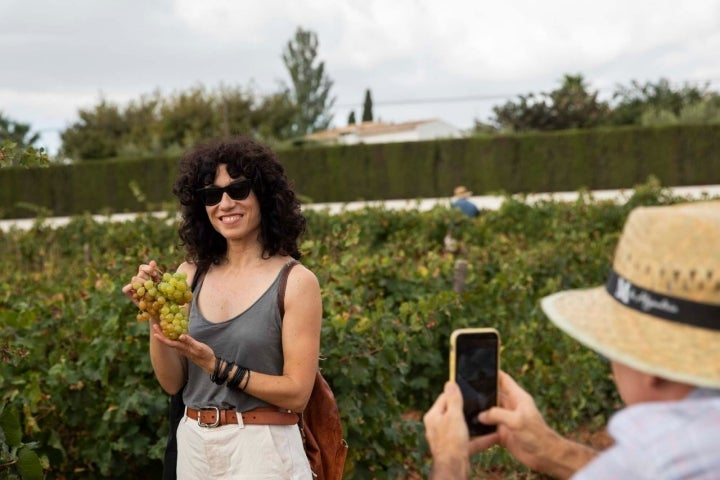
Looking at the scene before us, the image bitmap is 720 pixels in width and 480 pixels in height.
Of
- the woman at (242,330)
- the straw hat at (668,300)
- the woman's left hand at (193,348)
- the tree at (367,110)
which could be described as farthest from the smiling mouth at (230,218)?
the tree at (367,110)

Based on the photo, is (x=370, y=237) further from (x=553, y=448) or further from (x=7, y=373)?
(x=553, y=448)

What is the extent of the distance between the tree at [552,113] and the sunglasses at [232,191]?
3506cm

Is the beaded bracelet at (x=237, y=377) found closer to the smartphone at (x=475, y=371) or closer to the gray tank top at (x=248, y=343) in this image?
the gray tank top at (x=248, y=343)

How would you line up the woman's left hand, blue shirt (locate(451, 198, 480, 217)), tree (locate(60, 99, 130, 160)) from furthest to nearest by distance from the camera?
tree (locate(60, 99, 130, 160)) → blue shirt (locate(451, 198, 480, 217)) → the woman's left hand

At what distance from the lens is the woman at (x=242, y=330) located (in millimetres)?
2752

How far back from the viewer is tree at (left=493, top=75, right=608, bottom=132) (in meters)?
37.8

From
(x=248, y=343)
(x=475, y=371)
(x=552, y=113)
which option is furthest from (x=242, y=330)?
(x=552, y=113)

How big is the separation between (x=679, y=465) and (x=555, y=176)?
30.1 meters

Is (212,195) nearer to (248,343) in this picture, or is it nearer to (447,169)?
(248,343)

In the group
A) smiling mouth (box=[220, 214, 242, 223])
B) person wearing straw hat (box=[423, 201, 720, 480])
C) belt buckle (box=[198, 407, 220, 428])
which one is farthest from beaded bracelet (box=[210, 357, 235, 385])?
person wearing straw hat (box=[423, 201, 720, 480])

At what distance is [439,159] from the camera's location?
3152cm

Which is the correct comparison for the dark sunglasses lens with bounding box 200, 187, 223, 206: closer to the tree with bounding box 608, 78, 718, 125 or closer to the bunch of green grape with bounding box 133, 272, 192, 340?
the bunch of green grape with bounding box 133, 272, 192, 340

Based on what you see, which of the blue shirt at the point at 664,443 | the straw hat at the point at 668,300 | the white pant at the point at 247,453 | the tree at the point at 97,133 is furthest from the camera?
the tree at the point at 97,133

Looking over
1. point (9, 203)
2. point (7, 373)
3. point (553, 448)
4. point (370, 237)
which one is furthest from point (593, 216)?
point (9, 203)
